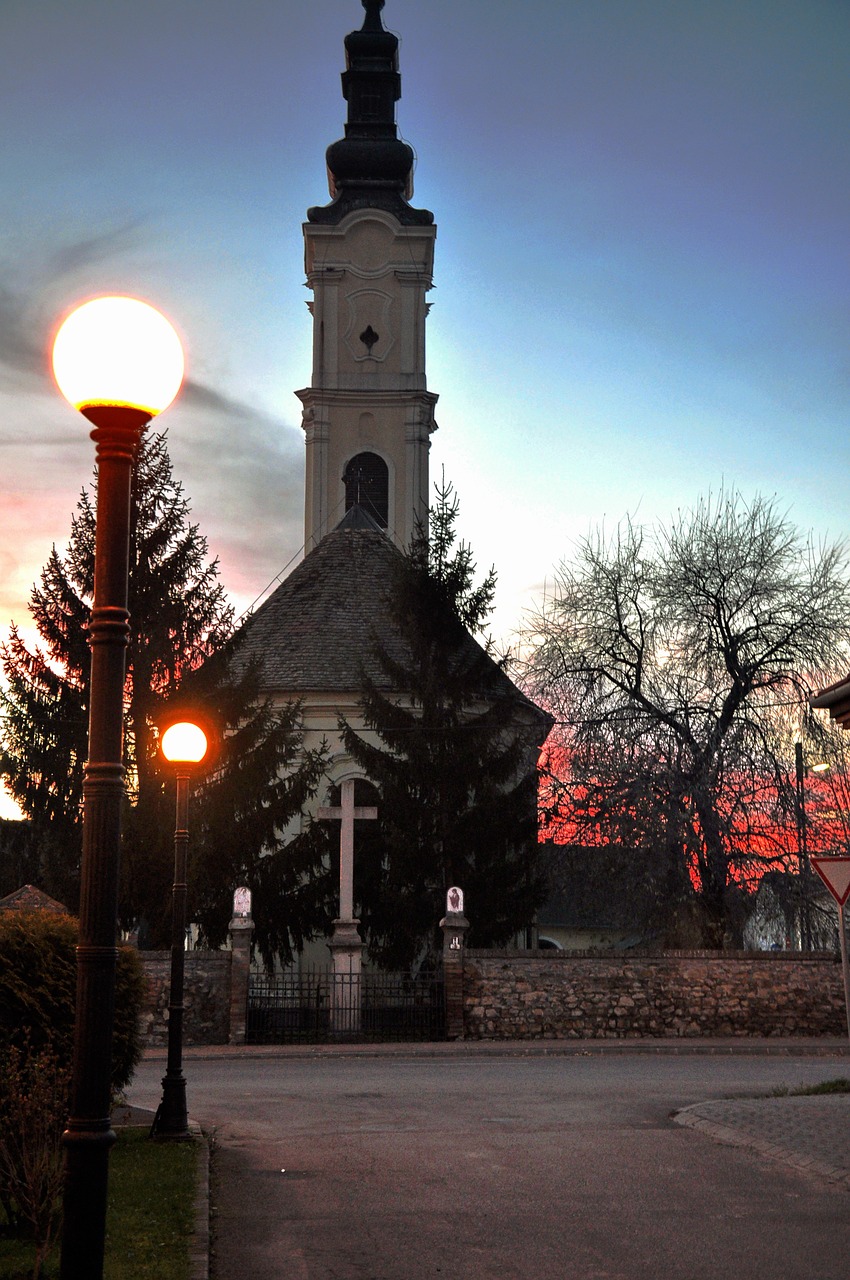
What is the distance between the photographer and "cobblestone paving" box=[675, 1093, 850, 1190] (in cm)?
1027

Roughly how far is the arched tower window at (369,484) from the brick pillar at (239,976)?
2302cm

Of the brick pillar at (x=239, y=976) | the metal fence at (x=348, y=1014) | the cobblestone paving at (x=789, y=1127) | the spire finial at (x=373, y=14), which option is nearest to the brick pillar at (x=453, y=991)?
the metal fence at (x=348, y=1014)

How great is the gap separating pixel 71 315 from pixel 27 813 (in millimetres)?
27092

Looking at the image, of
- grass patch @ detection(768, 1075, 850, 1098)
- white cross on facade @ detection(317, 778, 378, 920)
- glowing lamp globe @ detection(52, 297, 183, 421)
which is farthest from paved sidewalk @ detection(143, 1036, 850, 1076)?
glowing lamp globe @ detection(52, 297, 183, 421)

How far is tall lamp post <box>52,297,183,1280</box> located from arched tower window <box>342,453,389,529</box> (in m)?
41.0

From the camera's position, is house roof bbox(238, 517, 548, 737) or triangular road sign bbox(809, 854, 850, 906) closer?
triangular road sign bbox(809, 854, 850, 906)

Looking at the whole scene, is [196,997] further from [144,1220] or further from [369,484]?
[369,484]

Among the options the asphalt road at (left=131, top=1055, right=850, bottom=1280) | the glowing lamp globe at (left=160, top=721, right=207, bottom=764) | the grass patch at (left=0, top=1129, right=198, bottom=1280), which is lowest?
the asphalt road at (left=131, top=1055, right=850, bottom=1280)

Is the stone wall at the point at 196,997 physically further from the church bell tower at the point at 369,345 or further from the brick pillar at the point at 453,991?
the church bell tower at the point at 369,345

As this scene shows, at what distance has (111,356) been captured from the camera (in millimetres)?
4945

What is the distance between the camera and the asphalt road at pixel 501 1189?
291 inches

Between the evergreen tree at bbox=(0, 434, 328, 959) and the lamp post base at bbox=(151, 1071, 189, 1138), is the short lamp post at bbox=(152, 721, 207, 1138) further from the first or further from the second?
the evergreen tree at bbox=(0, 434, 328, 959)

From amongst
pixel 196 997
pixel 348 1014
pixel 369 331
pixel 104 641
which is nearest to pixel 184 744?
pixel 104 641

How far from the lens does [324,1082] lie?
672 inches
